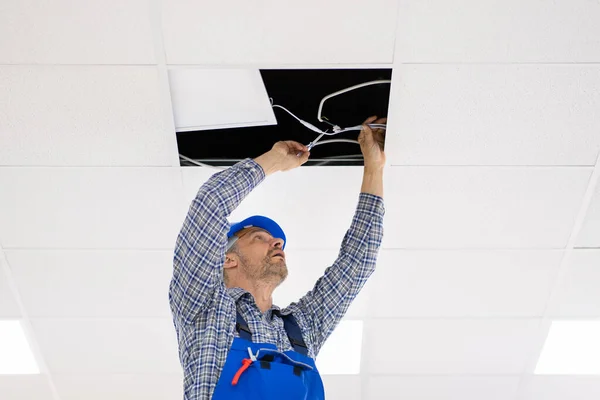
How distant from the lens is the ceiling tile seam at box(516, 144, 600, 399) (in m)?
2.57

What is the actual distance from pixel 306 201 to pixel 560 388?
174 cm

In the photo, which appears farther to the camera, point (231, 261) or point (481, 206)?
point (481, 206)

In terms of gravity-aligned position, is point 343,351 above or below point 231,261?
above

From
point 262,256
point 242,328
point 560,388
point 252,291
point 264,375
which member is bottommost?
point 264,375

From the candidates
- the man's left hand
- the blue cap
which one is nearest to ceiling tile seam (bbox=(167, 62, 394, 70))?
the man's left hand

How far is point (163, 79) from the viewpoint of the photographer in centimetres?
223

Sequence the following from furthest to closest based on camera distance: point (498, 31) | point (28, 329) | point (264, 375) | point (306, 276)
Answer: point (28, 329)
point (306, 276)
point (498, 31)
point (264, 375)

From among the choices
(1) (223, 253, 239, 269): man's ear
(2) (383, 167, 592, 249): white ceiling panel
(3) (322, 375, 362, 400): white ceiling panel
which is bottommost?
(1) (223, 253, 239, 269): man's ear

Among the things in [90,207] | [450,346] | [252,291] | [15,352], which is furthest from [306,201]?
[15,352]

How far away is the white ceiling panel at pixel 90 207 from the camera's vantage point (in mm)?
2514

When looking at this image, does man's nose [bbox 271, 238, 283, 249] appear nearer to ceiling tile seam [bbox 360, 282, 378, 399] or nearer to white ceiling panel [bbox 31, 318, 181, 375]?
ceiling tile seam [bbox 360, 282, 378, 399]

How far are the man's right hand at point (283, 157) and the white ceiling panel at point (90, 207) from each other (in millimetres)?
409

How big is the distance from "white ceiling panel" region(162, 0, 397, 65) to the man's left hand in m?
0.29

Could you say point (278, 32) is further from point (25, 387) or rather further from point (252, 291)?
point (25, 387)
